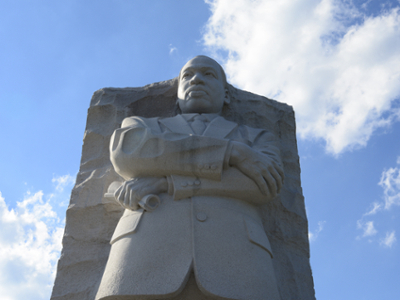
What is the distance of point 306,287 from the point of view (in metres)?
4.69

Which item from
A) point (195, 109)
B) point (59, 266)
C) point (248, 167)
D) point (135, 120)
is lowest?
point (59, 266)

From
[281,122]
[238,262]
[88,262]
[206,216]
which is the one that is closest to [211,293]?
[238,262]

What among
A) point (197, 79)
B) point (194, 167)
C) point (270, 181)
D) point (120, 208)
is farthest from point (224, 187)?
point (197, 79)

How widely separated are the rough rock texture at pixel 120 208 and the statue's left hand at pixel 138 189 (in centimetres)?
73

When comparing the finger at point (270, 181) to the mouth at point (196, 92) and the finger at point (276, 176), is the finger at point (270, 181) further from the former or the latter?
the mouth at point (196, 92)

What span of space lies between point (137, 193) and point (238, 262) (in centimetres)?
103

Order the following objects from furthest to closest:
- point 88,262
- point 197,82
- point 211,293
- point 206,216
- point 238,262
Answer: point 197,82 → point 88,262 → point 206,216 → point 238,262 → point 211,293

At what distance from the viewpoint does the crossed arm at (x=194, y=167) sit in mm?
3920

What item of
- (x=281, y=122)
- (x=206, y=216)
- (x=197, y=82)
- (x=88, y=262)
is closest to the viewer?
(x=206, y=216)

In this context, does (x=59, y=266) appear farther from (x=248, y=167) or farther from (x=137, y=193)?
(x=248, y=167)

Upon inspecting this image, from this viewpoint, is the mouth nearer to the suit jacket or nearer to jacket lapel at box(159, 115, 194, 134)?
jacket lapel at box(159, 115, 194, 134)

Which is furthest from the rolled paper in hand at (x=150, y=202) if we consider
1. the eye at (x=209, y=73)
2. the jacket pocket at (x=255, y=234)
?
the eye at (x=209, y=73)

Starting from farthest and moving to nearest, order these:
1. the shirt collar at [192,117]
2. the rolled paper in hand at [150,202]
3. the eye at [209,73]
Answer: the eye at [209,73], the shirt collar at [192,117], the rolled paper in hand at [150,202]

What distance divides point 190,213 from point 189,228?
15 centimetres
